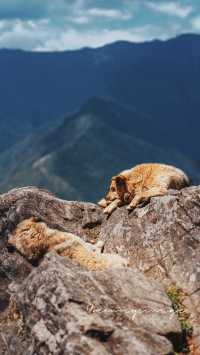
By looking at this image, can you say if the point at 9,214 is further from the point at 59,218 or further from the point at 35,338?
the point at 35,338

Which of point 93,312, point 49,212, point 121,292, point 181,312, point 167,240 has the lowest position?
point 93,312

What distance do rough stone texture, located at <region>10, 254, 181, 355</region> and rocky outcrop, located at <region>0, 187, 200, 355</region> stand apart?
0.11 feet

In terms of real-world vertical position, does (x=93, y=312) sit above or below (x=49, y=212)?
below

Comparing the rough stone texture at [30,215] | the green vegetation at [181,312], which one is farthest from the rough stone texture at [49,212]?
the green vegetation at [181,312]

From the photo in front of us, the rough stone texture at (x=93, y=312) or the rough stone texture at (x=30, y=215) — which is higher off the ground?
the rough stone texture at (x=30, y=215)

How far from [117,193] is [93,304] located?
10.5 metres

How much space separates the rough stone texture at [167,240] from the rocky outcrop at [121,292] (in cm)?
4

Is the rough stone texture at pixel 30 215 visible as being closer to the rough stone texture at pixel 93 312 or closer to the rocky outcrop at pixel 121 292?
the rocky outcrop at pixel 121 292

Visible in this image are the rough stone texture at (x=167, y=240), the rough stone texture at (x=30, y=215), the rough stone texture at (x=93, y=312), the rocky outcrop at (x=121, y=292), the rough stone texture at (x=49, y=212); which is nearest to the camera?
the rough stone texture at (x=93, y=312)

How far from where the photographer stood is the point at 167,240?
25688 millimetres

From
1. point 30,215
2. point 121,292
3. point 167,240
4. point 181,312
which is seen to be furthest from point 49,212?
point 181,312

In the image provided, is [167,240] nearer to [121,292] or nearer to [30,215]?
[121,292]

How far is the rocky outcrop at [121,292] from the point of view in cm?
1958

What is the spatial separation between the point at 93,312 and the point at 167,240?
21.9 ft
